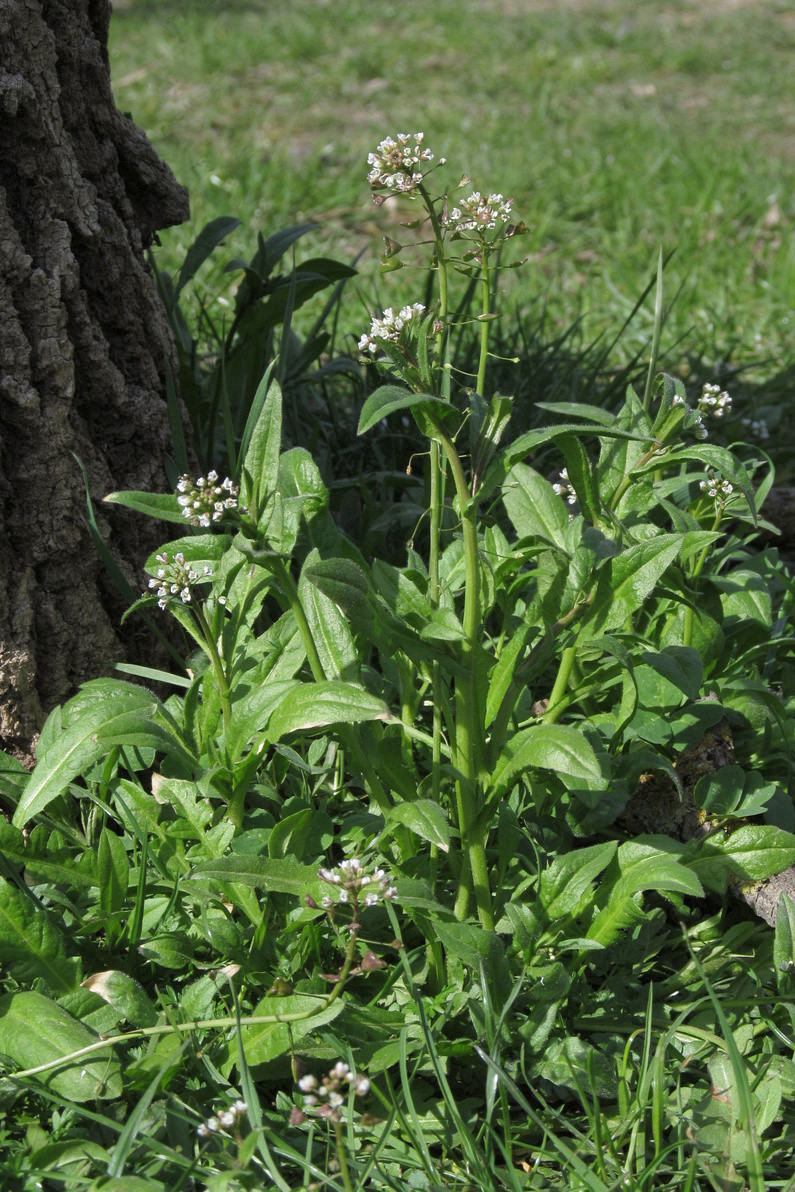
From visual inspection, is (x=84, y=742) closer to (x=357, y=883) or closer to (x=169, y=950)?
(x=169, y=950)

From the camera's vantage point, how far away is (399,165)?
150 cm

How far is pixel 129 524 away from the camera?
2.19 meters

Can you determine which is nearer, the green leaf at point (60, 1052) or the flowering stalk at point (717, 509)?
the green leaf at point (60, 1052)

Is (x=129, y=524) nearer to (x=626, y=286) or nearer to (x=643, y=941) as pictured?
(x=643, y=941)

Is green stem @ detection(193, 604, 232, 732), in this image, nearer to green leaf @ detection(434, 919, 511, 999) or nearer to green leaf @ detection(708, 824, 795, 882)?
green leaf @ detection(434, 919, 511, 999)

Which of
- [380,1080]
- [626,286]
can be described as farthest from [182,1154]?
[626,286]

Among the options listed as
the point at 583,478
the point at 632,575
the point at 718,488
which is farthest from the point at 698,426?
the point at 632,575

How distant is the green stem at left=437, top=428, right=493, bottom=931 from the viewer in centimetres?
163

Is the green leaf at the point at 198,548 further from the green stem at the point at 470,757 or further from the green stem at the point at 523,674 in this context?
the green stem at the point at 523,674

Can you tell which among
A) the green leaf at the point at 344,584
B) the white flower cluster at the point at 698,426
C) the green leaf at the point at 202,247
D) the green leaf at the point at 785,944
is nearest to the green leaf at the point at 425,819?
the green leaf at the point at 344,584

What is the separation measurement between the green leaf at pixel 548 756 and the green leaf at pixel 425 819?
14 cm

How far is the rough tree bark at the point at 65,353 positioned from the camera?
1.92 metres

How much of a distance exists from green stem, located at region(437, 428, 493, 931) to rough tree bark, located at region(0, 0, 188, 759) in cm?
81

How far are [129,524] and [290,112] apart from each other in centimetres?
491
